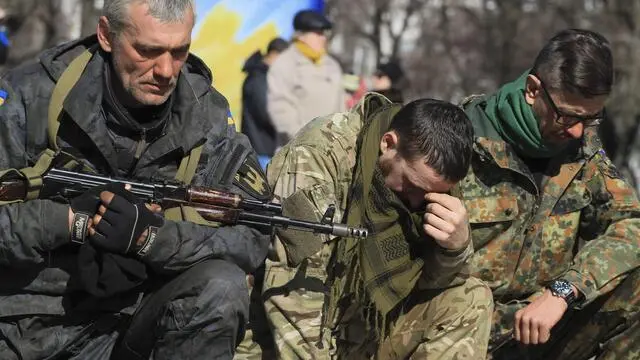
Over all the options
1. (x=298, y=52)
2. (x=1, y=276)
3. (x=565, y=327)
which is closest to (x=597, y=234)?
(x=565, y=327)

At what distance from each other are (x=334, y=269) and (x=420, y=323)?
411mm

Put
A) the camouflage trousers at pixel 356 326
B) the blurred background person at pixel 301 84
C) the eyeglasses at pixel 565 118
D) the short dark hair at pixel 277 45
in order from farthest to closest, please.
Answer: the short dark hair at pixel 277 45, the blurred background person at pixel 301 84, the eyeglasses at pixel 565 118, the camouflage trousers at pixel 356 326

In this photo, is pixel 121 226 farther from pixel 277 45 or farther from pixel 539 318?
pixel 277 45

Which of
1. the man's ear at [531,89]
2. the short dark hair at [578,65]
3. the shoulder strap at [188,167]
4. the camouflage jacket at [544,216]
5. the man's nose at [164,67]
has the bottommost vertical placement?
the camouflage jacket at [544,216]

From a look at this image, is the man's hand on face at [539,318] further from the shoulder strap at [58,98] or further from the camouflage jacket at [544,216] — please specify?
the shoulder strap at [58,98]

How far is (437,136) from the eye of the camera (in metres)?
4.10

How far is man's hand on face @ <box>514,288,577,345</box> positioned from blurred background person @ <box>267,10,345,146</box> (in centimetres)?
437

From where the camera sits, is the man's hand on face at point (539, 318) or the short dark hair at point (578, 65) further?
the short dark hair at point (578, 65)

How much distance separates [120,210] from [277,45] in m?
6.51

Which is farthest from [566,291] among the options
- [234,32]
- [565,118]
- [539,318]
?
[234,32]

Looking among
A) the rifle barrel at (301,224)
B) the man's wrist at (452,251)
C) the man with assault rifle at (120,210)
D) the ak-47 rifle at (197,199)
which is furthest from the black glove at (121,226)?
the man's wrist at (452,251)

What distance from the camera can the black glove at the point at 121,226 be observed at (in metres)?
3.57

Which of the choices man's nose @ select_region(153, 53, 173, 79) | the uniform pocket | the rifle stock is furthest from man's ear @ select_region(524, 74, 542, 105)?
the rifle stock

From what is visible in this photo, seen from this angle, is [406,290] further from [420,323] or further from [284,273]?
[284,273]
